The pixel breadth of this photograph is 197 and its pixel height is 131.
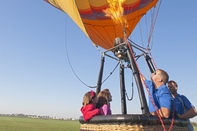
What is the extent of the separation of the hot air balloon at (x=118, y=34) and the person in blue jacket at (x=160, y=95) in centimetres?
9

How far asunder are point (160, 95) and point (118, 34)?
3.34 meters

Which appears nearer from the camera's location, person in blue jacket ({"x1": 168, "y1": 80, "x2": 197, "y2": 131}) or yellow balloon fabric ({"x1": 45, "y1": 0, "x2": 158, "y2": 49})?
person in blue jacket ({"x1": 168, "y1": 80, "x2": 197, "y2": 131})

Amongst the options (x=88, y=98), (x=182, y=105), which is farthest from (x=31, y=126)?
(x=182, y=105)

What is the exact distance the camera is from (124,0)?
4.95m

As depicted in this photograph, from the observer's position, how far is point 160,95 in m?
2.08

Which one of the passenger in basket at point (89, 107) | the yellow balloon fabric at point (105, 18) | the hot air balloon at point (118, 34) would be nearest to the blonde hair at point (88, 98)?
the passenger in basket at point (89, 107)

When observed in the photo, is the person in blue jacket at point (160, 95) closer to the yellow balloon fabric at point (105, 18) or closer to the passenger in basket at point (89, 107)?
the passenger in basket at point (89, 107)

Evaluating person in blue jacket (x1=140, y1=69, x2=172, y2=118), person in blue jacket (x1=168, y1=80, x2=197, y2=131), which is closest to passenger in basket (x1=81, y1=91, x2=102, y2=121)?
person in blue jacket (x1=140, y1=69, x2=172, y2=118)

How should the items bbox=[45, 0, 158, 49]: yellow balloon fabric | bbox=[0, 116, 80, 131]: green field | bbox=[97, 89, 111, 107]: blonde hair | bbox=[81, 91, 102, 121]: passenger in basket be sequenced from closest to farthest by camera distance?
bbox=[81, 91, 102, 121]: passenger in basket < bbox=[97, 89, 111, 107]: blonde hair < bbox=[45, 0, 158, 49]: yellow balloon fabric < bbox=[0, 116, 80, 131]: green field

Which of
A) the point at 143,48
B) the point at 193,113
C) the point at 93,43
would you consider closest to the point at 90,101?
the point at 193,113

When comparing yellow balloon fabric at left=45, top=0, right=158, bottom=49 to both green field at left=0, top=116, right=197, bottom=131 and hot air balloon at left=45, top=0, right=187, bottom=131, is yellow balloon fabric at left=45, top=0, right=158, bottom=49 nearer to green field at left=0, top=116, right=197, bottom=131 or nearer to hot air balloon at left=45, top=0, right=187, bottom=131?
hot air balloon at left=45, top=0, right=187, bottom=131

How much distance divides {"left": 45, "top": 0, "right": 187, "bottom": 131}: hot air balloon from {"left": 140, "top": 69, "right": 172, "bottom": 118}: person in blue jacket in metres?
0.09

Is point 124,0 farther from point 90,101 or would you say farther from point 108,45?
point 90,101

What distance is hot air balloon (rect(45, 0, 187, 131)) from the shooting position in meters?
1.89
